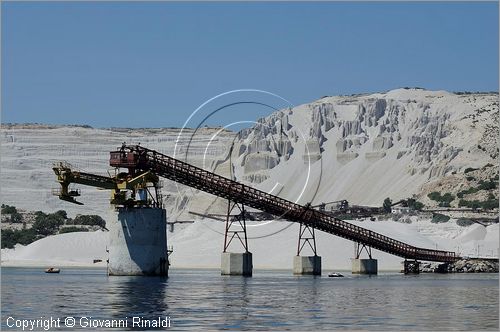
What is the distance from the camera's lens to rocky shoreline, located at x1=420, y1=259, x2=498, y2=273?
16700 cm

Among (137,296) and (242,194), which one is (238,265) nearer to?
(242,194)

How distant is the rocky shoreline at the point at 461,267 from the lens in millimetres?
167000

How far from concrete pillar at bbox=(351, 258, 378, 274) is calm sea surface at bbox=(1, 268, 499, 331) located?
39.4 metres

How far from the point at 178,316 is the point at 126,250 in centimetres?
5415

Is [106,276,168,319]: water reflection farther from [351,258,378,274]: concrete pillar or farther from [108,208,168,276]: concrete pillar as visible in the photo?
[351,258,378,274]: concrete pillar

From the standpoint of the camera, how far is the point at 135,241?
121 m

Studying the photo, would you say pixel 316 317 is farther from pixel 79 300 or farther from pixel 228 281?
pixel 228 281

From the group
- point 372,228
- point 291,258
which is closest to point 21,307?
point 291,258

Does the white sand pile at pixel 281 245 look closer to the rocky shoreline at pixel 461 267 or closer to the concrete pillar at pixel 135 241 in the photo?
the rocky shoreline at pixel 461 267

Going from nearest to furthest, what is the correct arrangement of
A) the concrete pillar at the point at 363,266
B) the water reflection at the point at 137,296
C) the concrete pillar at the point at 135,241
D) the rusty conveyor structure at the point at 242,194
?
1. the water reflection at the point at 137,296
2. the concrete pillar at the point at 135,241
3. the rusty conveyor structure at the point at 242,194
4. the concrete pillar at the point at 363,266

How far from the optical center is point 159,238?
122 metres

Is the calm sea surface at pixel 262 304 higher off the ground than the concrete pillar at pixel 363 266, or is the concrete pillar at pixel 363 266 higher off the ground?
the concrete pillar at pixel 363 266

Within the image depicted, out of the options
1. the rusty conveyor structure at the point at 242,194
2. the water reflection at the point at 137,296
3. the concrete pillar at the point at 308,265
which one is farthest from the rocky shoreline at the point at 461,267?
the water reflection at the point at 137,296

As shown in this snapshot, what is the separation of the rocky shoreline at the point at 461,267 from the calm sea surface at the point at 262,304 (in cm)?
5593
